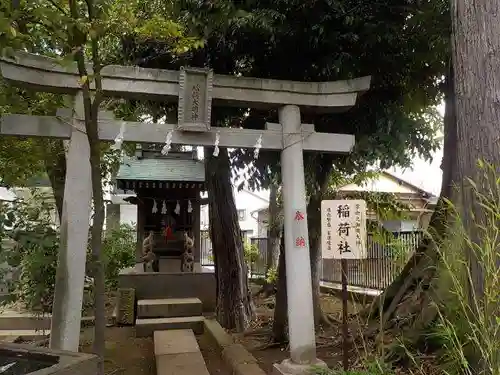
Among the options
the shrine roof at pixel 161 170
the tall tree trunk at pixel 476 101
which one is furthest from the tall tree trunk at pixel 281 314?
the shrine roof at pixel 161 170

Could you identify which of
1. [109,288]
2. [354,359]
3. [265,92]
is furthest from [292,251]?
[109,288]

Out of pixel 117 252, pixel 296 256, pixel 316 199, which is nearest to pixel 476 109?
pixel 296 256

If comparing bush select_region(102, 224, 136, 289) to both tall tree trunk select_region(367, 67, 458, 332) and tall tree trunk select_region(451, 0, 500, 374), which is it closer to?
tall tree trunk select_region(367, 67, 458, 332)

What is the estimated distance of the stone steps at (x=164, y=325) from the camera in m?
8.09

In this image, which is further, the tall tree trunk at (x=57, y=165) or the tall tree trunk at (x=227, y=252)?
the tall tree trunk at (x=227, y=252)

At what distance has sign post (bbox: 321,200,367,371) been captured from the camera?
188 inches

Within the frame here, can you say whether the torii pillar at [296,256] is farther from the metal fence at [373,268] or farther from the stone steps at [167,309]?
the stone steps at [167,309]

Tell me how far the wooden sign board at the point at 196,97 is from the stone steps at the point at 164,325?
4.41 metres

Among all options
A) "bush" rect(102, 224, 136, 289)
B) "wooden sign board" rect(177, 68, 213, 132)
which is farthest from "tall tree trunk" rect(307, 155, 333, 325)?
"bush" rect(102, 224, 136, 289)

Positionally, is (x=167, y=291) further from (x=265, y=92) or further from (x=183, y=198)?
(x=265, y=92)

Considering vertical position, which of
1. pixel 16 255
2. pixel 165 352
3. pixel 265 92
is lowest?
pixel 165 352

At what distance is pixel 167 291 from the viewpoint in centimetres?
997

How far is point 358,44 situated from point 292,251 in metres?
3.08

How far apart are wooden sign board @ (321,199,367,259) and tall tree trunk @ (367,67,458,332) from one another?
1163 millimetres
